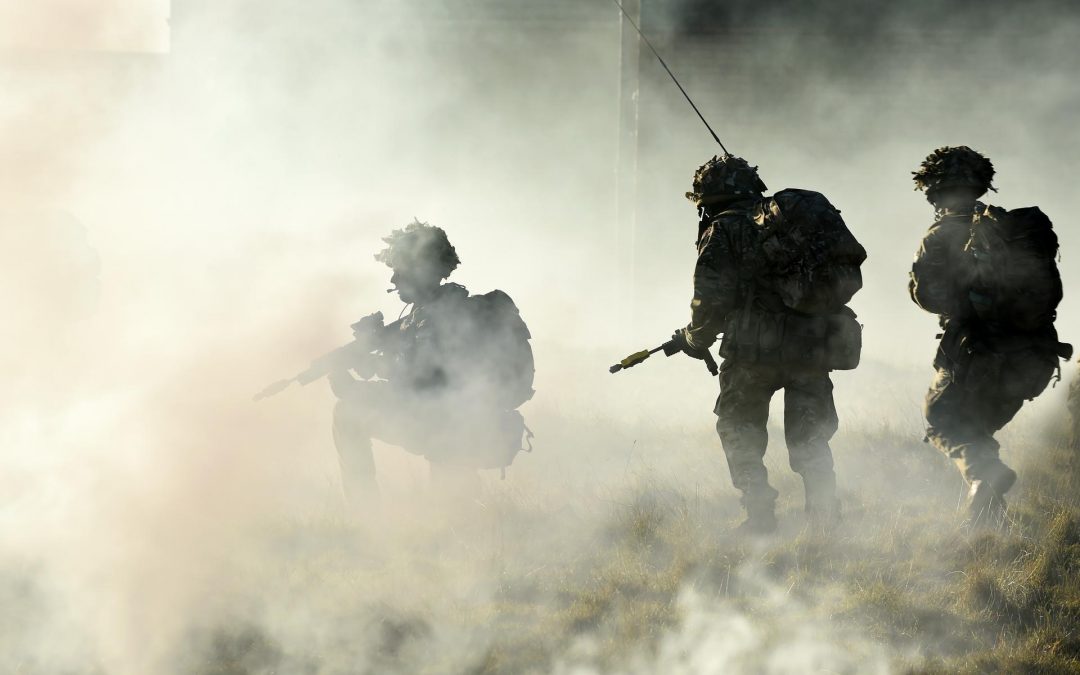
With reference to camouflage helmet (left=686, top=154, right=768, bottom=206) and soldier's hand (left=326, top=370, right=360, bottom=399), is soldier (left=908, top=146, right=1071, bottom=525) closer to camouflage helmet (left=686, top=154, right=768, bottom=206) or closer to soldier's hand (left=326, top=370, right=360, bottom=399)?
camouflage helmet (left=686, top=154, right=768, bottom=206)

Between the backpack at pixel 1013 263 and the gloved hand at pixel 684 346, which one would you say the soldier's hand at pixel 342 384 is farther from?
the backpack at pixel 1013 263

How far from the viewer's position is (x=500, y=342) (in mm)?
6281

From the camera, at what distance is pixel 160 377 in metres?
7.90

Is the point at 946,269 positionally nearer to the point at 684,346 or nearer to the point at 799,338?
the point at 799,338

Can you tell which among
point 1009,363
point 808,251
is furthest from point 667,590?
point 1009,363

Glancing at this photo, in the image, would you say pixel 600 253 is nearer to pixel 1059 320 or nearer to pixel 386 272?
pixel 386 272

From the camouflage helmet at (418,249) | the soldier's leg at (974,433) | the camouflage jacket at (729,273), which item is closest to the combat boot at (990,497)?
the soldier's leg at (974,433)

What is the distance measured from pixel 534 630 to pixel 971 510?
236 centimetres

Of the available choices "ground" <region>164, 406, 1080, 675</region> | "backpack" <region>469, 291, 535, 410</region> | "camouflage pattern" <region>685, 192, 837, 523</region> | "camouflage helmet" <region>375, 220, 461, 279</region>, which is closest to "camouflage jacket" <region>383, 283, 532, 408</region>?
"backpack" <region>469, 291, 535, 410</region>

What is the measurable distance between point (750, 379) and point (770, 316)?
14.5 inches

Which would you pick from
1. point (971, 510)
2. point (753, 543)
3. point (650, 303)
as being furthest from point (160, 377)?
point (650, 303)

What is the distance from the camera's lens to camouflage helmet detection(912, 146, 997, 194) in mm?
5457

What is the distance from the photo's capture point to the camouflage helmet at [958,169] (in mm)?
5457

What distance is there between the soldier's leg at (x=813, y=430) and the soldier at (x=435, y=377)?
1.68 metres
